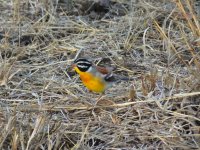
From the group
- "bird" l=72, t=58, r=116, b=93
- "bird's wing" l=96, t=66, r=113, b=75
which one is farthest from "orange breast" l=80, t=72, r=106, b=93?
"bird's wing" l=96, t=66, r=113, b=75

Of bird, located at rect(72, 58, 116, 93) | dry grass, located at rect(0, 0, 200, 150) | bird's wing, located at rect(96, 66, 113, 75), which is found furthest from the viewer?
bird's wing, located at rect(96, 66, 113, 75)

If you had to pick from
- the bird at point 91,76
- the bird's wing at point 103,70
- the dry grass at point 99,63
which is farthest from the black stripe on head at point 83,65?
the dry grass at point 99,63

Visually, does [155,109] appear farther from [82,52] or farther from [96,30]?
[96,30]

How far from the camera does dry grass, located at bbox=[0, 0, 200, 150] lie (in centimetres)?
459

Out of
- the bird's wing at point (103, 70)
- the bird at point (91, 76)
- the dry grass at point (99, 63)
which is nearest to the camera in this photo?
the dry grass at point (99, 63)

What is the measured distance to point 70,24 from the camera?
7172mm

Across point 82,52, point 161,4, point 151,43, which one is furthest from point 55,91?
point 161,4

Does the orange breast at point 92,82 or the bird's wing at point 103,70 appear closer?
the orange breast at point 92,82

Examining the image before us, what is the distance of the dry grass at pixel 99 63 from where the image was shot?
4.59m

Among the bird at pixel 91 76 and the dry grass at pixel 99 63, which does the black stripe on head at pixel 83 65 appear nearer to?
the bird at pixel 91 76

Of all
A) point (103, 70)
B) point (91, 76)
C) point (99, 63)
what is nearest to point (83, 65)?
point (91, 76)

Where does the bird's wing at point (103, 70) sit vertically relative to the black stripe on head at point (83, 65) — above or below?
below

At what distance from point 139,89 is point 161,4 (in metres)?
2.42

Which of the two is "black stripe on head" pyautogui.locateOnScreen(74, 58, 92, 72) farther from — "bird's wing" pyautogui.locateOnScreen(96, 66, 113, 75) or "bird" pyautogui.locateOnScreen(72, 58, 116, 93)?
"bird's wing" pyautogui.locateOnScreen(96, 66, 113, 75)
